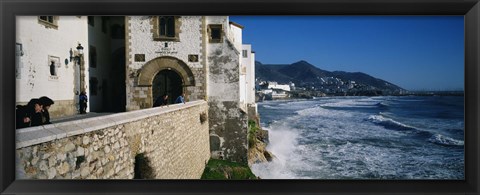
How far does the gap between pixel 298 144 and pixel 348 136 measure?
3.19m

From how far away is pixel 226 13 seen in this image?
4031mm

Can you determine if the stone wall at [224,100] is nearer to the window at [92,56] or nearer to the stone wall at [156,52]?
the stone wall at [156,52]

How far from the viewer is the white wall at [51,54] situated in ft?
26.5

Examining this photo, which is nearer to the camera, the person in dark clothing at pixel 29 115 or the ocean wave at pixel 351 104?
the person in dark clothing at pixel 29 115

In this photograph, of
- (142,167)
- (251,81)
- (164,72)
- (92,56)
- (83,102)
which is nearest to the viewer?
(142,167)

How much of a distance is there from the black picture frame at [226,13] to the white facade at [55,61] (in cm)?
339

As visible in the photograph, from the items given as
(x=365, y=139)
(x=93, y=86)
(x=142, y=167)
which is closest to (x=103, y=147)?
(x=142, y=167)

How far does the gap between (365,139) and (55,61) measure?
16.0 metres

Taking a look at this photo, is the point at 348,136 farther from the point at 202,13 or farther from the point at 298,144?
the point at 202,13

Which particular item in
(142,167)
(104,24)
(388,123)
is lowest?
(388,123)

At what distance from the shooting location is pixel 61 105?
10484 millimetres

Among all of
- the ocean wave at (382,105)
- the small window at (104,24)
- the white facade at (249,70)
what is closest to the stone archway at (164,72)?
the small window at (104,24)

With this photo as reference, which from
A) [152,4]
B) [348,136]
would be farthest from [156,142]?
[348,136]

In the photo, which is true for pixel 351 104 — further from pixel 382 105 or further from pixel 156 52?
pixel 156 52
